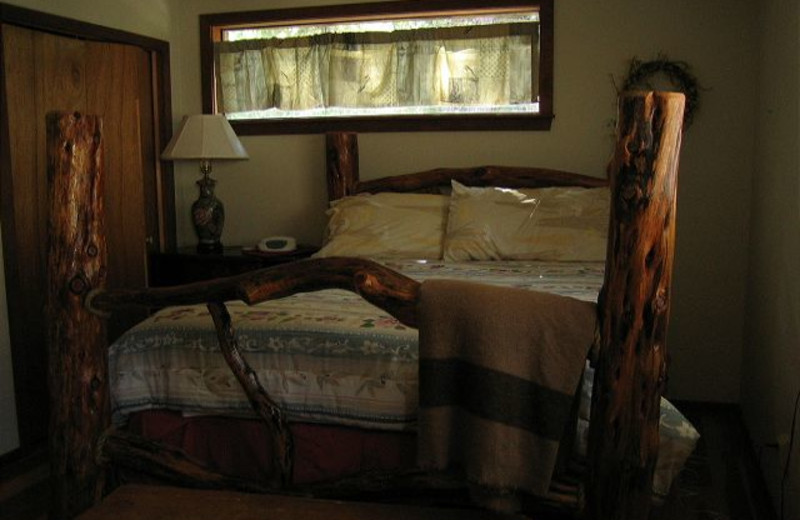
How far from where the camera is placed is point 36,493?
266cm

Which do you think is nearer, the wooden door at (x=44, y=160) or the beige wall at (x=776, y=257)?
the beige wall at (x=776, y=257)

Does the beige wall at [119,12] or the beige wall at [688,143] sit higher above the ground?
the beige wall at [119,12]

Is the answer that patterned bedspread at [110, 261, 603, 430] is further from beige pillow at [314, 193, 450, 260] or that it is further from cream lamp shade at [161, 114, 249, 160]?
cream lamp shade at [161, 114, 249, 160]

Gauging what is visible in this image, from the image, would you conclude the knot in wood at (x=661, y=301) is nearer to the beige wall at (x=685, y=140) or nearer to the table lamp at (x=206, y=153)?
the beige wall at (x=685, y=140)

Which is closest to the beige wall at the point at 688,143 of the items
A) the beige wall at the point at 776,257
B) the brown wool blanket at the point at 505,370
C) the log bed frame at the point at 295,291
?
the beige wall at the point at 776,257

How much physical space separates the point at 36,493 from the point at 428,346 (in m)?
1.98

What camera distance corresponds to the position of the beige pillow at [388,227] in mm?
3363

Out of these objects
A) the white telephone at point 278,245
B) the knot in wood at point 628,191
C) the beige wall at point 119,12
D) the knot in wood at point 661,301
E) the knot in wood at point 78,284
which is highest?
the beige wall at point 119,12

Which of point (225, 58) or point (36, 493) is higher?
point (225, 58)

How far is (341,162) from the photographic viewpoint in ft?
12.4

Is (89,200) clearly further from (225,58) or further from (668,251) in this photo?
(225,58)

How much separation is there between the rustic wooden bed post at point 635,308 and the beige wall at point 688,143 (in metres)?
2.32

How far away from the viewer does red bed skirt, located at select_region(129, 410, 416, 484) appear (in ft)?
5.90

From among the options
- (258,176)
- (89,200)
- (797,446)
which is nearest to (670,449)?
(797,446)
